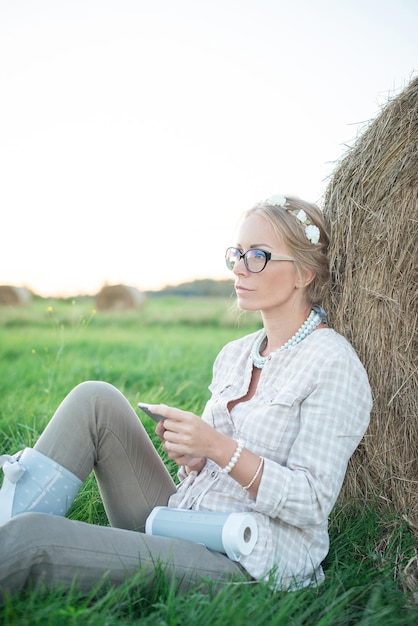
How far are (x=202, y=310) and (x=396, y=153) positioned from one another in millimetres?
8150

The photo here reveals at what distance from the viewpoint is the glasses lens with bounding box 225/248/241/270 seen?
2281mm

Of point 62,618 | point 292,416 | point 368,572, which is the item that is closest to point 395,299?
point 292,416

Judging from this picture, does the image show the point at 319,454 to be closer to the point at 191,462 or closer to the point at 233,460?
the point at 233,460

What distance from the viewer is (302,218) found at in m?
2.33

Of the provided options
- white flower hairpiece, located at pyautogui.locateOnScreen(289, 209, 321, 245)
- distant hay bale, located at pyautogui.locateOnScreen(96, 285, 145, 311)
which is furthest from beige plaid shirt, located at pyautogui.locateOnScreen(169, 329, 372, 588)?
distant hay bale, located at pyautogui.locateOnScreen(96, 285, 145, 311)

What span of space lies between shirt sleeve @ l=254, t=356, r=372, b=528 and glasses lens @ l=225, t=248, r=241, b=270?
1.60ft

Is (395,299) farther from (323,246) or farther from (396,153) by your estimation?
(396,153)

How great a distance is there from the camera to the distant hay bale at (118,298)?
1034 cm

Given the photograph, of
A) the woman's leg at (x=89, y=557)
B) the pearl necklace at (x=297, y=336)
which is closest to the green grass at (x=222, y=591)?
the woman's leg at (x=89, y=557)

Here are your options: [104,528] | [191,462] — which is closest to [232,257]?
[191,462]

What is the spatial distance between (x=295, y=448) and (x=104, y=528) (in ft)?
1.96

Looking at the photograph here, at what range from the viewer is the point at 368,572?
2221mm

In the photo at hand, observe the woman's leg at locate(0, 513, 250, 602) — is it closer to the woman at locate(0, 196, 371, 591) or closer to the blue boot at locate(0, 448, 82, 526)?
the woman at locate(0, 196, 371, 591)

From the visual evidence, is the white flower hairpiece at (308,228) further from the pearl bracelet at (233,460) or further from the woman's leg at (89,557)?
the woman's leg at (89,557)
